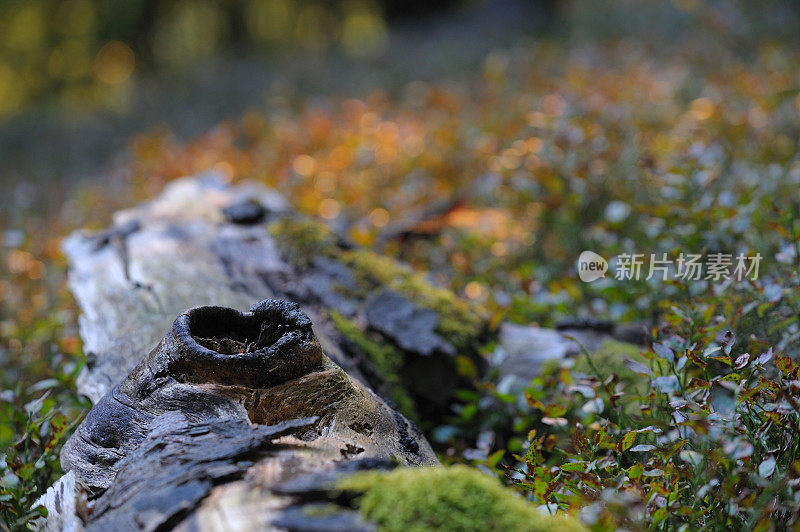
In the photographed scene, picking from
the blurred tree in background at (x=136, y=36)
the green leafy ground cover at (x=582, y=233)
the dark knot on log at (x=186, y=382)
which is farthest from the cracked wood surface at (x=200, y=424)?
the blurred tree in background at (x=136, y=36)

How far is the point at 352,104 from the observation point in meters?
7.80

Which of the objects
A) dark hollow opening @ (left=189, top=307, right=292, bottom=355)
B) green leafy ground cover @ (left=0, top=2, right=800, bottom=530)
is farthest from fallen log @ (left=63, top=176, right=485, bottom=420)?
dark hollow opening @ (left=189, top=307, right=292, bottom=355)

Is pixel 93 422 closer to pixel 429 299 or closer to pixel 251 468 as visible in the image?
pixel 251 468

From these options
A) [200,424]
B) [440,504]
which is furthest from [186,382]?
[440,504]

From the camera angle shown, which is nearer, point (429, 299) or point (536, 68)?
point (429, 299)

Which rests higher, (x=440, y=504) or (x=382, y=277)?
(x=440, y=504)

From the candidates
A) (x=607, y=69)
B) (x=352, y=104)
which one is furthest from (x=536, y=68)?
(x=352, y=104)

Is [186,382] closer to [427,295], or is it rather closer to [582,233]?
[427,295]

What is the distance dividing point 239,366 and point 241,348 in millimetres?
208

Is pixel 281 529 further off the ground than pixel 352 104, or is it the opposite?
pixel 281 529

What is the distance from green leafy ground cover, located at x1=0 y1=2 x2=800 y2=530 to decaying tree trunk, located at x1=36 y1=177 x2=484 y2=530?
10.1 inches

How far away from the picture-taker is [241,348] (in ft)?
6.40

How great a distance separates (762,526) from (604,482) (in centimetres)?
49

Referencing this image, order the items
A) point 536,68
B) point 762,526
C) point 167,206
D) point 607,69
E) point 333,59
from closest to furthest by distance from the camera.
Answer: point 762,526, point 167,206, point 607,69, point 536,68, point 333,59
